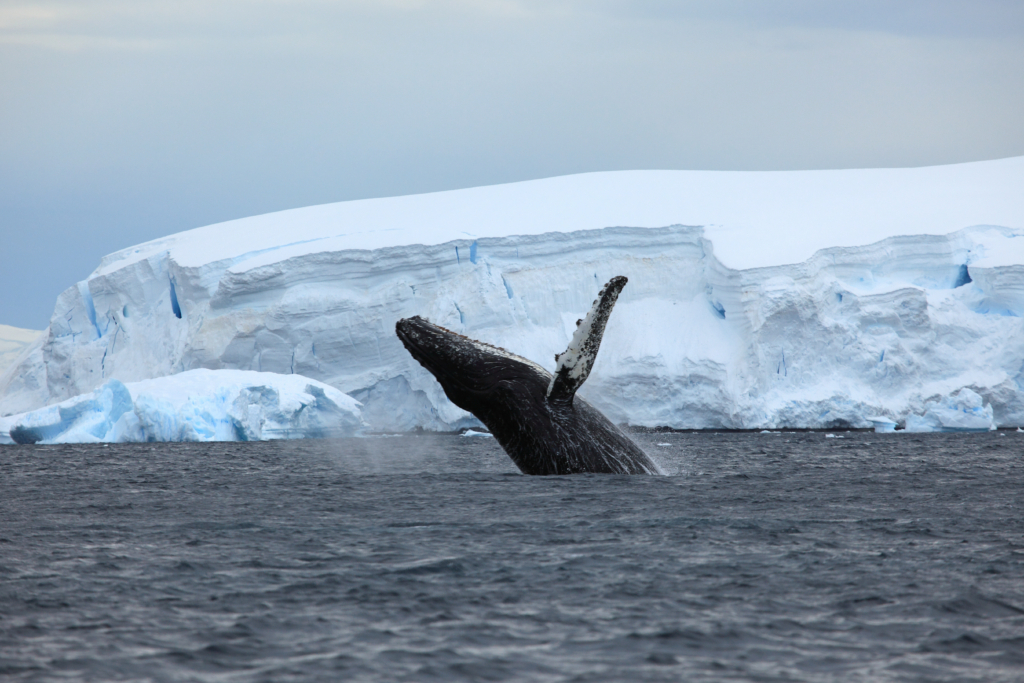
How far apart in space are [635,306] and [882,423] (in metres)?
8.05

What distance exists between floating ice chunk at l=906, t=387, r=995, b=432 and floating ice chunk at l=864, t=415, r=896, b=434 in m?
0.45

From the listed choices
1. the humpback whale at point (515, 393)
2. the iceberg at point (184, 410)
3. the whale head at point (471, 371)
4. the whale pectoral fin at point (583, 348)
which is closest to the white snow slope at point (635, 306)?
the iceberg at point (184, 410)

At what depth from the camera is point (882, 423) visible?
26.3 metres

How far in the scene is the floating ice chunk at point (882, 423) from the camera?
2608 cm

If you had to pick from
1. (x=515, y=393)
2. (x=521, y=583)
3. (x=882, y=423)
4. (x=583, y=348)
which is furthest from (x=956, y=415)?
(x=521, y=583)

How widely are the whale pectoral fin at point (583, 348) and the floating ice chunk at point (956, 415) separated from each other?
20335 mm

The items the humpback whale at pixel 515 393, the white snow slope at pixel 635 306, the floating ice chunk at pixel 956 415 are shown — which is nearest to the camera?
the humpback whale at pixel 515 393

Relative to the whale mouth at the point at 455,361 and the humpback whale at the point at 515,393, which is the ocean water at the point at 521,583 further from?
the whale mouth at the point at 455,361

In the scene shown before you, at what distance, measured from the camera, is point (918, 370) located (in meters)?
26.4

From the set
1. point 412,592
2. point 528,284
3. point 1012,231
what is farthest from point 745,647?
point 1012,231

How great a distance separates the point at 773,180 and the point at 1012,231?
10.8 metres

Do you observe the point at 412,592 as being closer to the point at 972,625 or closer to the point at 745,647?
the point at 745,647

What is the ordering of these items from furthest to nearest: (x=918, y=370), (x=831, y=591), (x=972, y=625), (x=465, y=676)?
1. (x=918, y=370)
2. (x=831, y=591)
3. (x=972, y=625)
4. (x=465, y=676)

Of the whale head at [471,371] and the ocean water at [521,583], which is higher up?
the whale head at [471,371]
